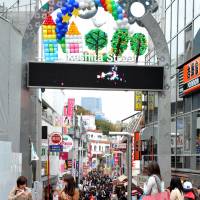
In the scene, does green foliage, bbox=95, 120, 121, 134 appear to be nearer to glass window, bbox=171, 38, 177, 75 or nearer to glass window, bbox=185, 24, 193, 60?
glass window, bbox=171, 38, 177, 75

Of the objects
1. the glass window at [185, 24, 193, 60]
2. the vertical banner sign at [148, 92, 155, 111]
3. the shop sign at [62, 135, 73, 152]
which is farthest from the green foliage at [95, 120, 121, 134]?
the glass window at [185, 24, 193, 60]

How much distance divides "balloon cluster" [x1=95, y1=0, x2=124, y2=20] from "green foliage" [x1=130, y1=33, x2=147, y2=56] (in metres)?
1.05

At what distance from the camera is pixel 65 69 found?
59.9ft

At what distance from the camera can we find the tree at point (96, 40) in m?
18.9

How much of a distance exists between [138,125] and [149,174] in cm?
2681

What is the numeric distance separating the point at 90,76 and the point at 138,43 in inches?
81.2

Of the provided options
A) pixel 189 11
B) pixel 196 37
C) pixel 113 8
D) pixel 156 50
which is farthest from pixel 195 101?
pixel 113 8

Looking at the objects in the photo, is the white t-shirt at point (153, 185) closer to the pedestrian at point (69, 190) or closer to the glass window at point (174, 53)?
the pedestrian at point (69, 190)

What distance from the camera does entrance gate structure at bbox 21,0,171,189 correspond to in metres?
18.0

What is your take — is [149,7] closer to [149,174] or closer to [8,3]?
[8,3]

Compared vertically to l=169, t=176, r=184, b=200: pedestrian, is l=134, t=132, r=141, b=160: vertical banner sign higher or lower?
higher

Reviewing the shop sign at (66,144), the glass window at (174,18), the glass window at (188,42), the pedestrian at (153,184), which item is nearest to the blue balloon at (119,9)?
the glass window at (188,42)

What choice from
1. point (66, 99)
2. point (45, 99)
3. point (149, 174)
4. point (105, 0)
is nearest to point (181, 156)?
point (105, 0)

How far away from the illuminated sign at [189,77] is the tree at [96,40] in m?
3.06
